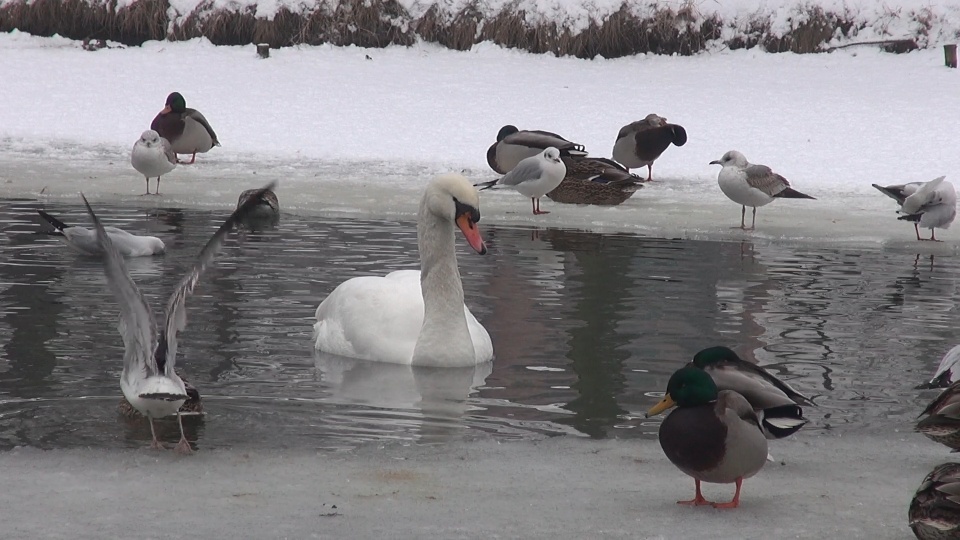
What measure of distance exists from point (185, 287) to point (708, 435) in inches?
82.1

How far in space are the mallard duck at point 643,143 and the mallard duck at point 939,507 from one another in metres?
13.1

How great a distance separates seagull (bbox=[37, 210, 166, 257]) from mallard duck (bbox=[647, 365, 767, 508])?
656cm

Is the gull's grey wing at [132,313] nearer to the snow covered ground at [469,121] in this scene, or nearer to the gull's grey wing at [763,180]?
the snow covered ground at [469,121]

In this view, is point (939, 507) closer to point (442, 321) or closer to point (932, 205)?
point (442, 321)

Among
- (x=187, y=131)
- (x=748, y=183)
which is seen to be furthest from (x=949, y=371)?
(x=187, y=131)

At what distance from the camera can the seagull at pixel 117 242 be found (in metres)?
10.6

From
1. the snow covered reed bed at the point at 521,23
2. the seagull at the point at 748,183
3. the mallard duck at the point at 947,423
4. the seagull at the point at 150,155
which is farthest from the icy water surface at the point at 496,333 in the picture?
the snow covered reed bed at the point at 521,23

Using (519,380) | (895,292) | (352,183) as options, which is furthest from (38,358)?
(352,183)

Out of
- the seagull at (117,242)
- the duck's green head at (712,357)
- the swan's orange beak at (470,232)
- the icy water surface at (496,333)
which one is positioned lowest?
the icy water surface at (496,333)

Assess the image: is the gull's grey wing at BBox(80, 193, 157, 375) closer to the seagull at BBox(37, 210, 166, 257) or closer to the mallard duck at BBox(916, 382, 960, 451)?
the mallard duck at BBox(916, 382, 960, 451)

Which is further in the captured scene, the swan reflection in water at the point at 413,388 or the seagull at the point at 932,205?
the seagull at the point at 932,205

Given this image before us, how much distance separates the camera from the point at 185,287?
5449mm

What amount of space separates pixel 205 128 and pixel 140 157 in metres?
3.83

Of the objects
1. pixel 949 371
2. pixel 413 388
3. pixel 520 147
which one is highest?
pixel 520 147
